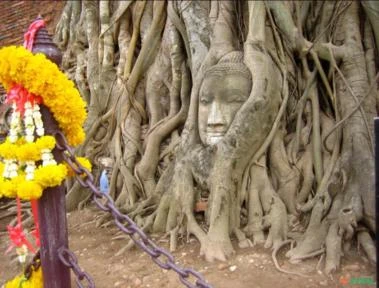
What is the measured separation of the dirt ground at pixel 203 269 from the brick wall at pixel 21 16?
5.72 meters

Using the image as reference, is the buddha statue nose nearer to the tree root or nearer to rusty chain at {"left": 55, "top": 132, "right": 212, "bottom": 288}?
the tree root

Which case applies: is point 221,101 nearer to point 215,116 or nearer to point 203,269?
point 215,116

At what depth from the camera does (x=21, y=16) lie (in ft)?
26.5

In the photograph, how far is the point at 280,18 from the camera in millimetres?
3783

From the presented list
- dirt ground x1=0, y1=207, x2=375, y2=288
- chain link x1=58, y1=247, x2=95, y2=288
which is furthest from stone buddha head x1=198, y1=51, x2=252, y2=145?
chain link x1=58, y1=247, x2=95, y2=288

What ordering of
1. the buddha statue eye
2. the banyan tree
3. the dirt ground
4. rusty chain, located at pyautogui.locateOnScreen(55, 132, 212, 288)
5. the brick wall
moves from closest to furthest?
rusty chain, located at pyautogui.locateOnScreen(55, 132, 212, 288) < the dirt ground < the banyan tree < the buddha statue eye < the brick wall

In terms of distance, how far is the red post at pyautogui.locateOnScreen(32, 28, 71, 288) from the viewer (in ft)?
5.54

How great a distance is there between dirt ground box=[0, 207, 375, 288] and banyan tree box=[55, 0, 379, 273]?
0.09m

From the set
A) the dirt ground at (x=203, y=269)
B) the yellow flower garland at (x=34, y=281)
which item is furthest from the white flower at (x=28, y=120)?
the dirt ground at (x=203, y=269)

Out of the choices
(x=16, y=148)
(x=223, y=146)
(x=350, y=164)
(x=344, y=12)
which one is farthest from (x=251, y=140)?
(x=16, y=148)

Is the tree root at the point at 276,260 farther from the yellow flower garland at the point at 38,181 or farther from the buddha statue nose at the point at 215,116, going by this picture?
the yellow flower garland at the point at 38,181

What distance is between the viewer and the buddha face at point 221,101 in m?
3.48

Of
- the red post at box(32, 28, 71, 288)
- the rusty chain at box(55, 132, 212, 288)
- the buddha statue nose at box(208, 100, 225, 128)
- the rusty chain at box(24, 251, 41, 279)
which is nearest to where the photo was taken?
the rusty chain at box(55, 132, 212, 288)

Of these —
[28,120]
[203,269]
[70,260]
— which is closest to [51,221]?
[70,260]
